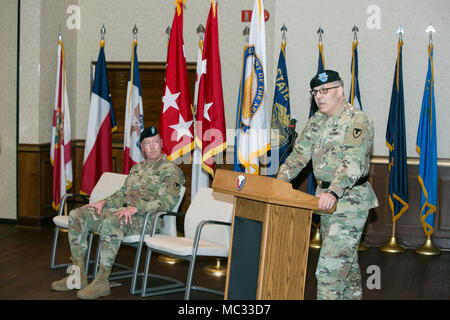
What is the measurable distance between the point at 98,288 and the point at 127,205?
723 mm

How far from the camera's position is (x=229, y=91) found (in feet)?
20.8

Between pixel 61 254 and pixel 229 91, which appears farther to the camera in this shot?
pixel 229 91

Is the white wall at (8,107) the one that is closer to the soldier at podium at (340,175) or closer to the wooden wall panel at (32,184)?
the wooden wall panel at (32,184)

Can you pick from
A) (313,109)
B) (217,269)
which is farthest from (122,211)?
(313,109)

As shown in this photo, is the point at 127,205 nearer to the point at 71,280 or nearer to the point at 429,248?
the point at 71,280

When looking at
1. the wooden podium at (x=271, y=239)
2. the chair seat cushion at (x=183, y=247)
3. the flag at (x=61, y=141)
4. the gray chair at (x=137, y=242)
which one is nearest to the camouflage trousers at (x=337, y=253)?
the wooden podium at (x=271, y=239)

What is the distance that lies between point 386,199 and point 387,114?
3.13ft

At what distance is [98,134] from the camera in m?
6.00

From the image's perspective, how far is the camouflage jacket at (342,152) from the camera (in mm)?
2729

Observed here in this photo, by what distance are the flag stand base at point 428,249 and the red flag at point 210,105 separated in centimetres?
243

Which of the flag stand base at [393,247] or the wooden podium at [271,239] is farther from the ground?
the wooden podium at [271,239]
